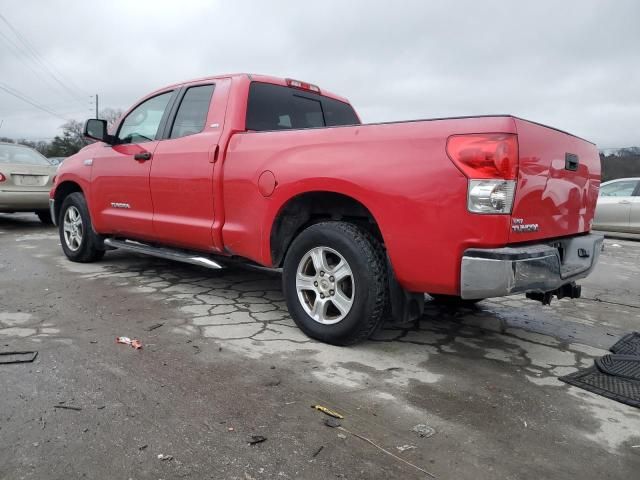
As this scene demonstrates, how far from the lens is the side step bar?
4.11 m

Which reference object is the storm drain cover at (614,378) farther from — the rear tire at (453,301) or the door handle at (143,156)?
the door handle at (143,156)

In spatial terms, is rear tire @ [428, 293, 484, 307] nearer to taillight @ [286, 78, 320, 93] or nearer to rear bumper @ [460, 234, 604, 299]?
rear bumper @ [460, 234, 604, 299]

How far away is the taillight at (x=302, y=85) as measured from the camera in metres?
4.49

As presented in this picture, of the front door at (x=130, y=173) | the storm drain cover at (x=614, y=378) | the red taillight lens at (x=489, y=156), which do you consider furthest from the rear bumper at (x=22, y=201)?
the storm drain cover at (x=614, y=378)

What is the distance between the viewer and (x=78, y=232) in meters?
5.82

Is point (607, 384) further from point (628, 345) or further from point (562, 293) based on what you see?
point (628, 345)

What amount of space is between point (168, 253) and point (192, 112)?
1.28 m

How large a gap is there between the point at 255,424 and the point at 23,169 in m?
8.20

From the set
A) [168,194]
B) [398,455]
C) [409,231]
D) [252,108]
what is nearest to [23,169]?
[168,194]

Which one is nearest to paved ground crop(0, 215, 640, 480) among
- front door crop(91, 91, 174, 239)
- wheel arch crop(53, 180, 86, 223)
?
front door crop(91, 91, 174, 239)

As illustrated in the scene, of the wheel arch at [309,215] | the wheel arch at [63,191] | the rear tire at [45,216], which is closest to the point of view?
the wheel arch at [309,215]

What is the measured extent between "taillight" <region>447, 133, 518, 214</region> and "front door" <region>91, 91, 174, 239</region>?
3055 mm

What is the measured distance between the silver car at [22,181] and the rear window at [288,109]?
626cm

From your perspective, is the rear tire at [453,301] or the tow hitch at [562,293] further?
the rear tire at [453,301]
